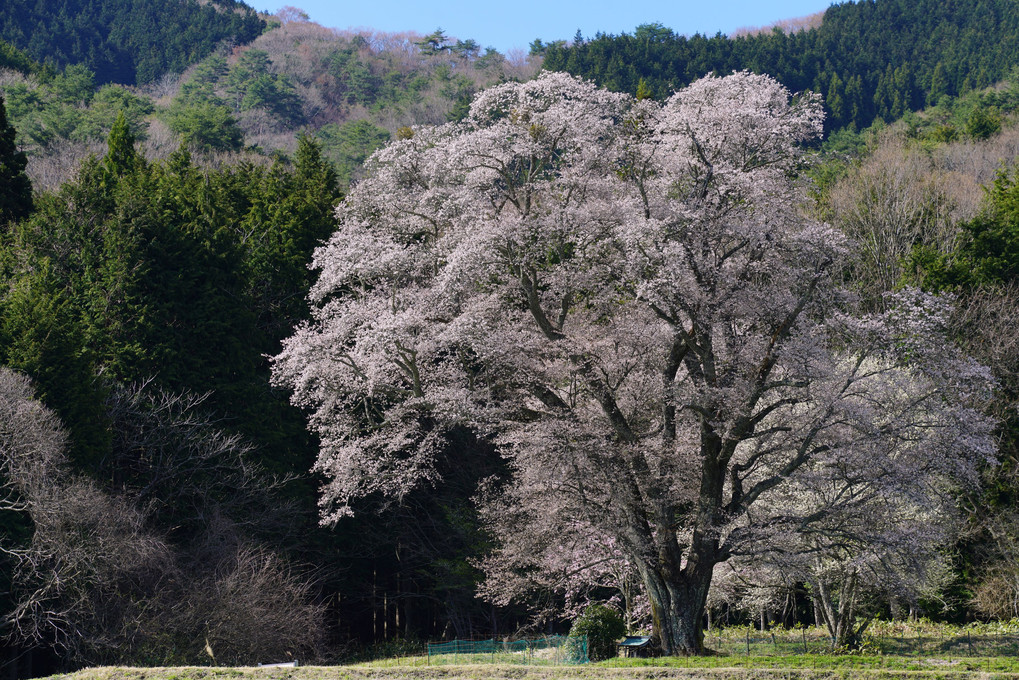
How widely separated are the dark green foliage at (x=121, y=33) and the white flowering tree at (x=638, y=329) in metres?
86.2

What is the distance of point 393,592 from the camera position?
Answer: 32844 mm

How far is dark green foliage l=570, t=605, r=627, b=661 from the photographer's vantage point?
19.7 meters

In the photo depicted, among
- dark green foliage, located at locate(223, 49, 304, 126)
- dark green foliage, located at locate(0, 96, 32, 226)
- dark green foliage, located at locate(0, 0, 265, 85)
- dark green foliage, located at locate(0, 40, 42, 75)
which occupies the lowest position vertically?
dark green foliage, located at locate(0, 96, 32, 226)

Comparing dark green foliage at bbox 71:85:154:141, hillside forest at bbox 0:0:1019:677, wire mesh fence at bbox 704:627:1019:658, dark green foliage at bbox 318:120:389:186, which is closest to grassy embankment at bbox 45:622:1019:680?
hillside forest at bbox 0:0:1019:677

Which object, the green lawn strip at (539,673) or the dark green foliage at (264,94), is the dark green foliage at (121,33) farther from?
the green lawn strip at (539,673)

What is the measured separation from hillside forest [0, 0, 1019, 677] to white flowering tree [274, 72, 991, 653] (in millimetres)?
75

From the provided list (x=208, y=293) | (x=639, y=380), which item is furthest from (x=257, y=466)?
(x=639, y=380)

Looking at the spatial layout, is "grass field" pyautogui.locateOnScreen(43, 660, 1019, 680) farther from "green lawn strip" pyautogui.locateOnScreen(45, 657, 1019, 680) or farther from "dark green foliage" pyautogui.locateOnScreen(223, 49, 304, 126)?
"dark green foliage" pyautogui.locateOnScreen(223, 49, 304, 126)

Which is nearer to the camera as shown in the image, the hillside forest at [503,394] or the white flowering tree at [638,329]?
the white flowering tree at [638,329]

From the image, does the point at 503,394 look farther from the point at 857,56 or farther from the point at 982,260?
the point at 857,56

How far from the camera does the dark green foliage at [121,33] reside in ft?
314

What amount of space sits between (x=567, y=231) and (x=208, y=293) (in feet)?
44.4

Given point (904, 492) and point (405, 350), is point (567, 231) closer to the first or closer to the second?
point (405, 350)

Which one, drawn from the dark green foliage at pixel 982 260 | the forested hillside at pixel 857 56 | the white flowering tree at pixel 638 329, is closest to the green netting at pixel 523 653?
the white flowering tree at pixel 638 329
